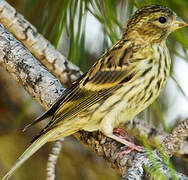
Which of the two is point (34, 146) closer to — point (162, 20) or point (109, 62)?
point (109, 62)

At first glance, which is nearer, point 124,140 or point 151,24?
point 124,140

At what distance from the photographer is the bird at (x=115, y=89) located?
8.42 ft

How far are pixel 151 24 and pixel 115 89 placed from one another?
496 millimetres

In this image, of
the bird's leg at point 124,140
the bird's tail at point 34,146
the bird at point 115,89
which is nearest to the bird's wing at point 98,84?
the bird at point 115,89

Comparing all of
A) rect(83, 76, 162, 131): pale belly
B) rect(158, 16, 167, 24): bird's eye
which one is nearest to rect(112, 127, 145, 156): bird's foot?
rect(83, 76, 162, 131): pale belly

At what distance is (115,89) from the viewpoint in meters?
2.65

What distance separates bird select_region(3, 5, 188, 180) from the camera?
2566 millimetres

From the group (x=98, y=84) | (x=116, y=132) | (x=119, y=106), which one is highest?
(x=98, y=84)

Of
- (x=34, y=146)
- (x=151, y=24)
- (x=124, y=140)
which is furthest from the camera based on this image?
(x=151, y=24)

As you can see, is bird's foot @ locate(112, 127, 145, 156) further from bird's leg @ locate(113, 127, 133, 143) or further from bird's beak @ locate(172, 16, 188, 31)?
bird's beak @ locate(172, 16, 188, 31)

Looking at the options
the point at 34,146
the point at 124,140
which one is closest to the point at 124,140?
the point at 124,140

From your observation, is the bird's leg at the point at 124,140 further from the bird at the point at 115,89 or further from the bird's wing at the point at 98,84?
the bird's wing at the point at 98,84

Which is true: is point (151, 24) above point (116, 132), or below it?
above

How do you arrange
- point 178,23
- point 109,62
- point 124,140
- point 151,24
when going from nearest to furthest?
point 124,140 → point 178,23 → point 109,62 → point 151,24
